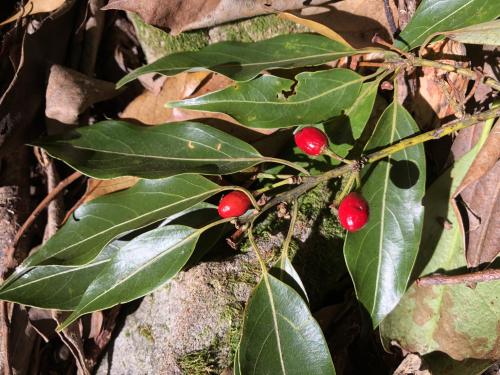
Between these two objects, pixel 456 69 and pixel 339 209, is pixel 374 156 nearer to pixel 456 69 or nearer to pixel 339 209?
pixel 339 209

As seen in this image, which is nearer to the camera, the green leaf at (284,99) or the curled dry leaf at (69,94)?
the green leaf at (284,99)

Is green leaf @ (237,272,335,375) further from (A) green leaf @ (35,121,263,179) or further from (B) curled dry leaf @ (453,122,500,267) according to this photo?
(B) curled dry leaf @ (453,122,500,267)

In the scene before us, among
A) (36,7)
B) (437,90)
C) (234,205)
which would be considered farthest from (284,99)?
(36,7)

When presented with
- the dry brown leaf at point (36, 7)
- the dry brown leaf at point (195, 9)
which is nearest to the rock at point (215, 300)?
the dry brown leaf at point (195, 9)

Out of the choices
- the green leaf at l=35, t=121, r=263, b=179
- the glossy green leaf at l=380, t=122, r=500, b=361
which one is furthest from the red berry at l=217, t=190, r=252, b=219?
the glossy green leaf at l=380, t=122, r=500, b=361

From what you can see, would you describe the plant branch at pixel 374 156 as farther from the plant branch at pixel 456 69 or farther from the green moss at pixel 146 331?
the green moss at pixel 146 331

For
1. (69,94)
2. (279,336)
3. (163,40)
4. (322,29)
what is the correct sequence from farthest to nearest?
(163,40) < (69,94) < (322,29) < (279,336)
